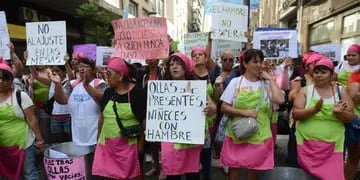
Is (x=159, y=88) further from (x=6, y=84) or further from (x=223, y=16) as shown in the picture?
(x=223, y=16)

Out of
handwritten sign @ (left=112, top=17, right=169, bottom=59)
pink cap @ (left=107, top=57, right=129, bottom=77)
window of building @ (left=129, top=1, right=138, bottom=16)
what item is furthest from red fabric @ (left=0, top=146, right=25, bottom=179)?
window of building @ (left=129, top=1, right=138, bottom=16)

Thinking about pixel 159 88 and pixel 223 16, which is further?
pixel 223 16

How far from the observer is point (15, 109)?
11.6 ft

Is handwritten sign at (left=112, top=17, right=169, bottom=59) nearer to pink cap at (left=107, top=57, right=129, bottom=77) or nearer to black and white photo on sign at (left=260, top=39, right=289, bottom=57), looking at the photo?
pink cap at (left=107, top=57, right=129, bottom=77)

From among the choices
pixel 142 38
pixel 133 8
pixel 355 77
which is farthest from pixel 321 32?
pixel 133 8

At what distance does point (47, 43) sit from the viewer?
14.9 ft

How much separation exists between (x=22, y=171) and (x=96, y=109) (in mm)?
980

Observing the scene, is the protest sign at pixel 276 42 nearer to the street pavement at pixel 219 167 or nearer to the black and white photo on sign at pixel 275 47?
the black and white photo on sign at pixel 275 47

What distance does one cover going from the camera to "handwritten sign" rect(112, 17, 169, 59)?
3902 millimetres

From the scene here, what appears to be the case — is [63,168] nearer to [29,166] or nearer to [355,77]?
[29,166]

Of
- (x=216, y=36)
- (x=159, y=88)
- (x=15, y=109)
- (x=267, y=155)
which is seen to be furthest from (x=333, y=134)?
(x=15, y=109)

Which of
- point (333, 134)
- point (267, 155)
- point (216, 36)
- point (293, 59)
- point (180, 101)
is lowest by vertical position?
point (267, 155)

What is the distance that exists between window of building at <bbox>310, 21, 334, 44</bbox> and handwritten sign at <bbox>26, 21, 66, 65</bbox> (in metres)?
11.8

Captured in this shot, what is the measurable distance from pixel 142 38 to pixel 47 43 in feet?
4.64
